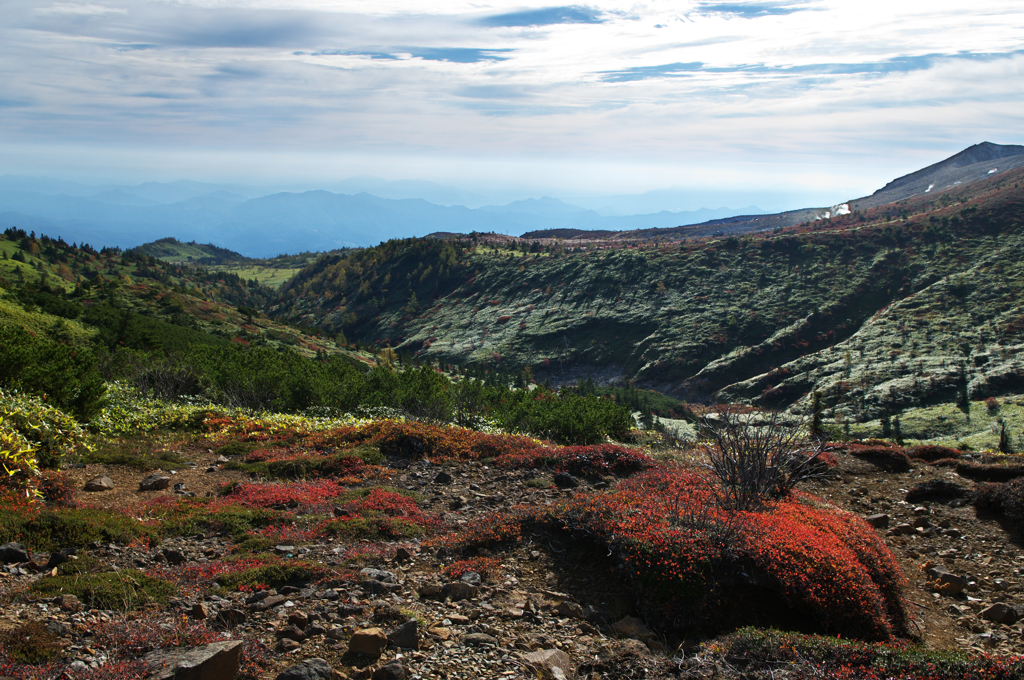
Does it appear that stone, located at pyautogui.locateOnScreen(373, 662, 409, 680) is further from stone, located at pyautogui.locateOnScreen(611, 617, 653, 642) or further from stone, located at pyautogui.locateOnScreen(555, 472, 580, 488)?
stone, located at pyautogui.locateOnScreen(555, 472, 580, 488)

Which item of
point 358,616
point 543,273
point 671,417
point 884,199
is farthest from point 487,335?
point 884,199

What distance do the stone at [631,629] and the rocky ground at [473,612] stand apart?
15 mm

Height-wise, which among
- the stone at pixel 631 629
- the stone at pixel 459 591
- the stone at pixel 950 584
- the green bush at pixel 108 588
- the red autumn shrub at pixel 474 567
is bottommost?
the stone at pixel 950 584

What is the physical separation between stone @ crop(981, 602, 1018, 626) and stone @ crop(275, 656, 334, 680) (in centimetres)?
997

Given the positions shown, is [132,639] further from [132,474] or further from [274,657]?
[132,474]

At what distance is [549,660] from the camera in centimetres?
625

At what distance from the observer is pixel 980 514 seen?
12.5m

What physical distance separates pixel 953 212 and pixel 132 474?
4862 inches

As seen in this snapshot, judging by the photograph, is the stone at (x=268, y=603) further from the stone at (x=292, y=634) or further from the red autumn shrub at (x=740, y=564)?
the red autumn shrub at (x=740, y=564)

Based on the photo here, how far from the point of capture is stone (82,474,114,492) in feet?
37.1

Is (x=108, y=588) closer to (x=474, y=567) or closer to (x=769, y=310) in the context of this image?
(x=474, y=567)

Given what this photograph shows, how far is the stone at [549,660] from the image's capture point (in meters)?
6.13

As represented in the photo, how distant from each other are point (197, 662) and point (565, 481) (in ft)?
36.2

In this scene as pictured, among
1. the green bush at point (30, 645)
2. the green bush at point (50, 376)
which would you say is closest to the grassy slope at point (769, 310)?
the green bush at point (50, 376)
